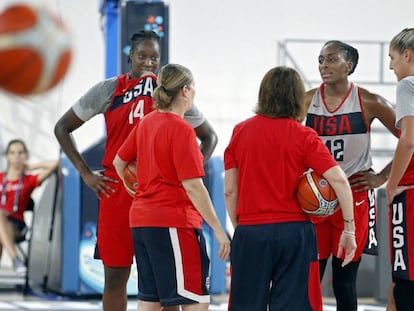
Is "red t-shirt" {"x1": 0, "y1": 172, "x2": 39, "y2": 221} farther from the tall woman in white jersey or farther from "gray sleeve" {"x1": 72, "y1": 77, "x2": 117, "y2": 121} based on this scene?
the tall woman in white jersey

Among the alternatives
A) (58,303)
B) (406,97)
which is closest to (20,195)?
(58,303)

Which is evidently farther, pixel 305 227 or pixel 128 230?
pixel 128 230

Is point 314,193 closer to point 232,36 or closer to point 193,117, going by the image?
point 193,117

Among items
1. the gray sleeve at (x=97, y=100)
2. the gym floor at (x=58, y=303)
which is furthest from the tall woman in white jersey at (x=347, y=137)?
the gym floor at (x=58, y=303)

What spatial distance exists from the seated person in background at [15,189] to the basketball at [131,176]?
4030 millimetres

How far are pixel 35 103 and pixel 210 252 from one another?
469 centimetres

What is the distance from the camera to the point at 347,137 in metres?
4.70

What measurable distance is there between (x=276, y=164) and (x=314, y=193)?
8.2 inches

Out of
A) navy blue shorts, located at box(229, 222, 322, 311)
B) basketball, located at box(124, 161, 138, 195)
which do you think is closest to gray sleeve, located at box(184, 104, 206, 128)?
basketball, located at box(124, 161, 138, 195)

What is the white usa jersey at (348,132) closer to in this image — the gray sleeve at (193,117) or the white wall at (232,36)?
the gray sleeve at (193,117)

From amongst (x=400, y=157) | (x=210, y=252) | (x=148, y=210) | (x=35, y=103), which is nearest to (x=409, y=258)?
(x=400, y=157)

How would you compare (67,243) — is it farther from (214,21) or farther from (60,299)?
(214,21)

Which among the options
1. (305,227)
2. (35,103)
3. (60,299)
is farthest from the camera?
(35,103)

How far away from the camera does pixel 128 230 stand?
4859mm
